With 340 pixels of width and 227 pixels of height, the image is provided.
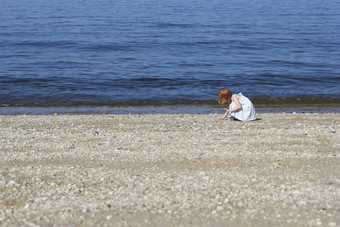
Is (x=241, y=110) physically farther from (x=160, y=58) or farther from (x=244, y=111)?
(x=160, y=58)

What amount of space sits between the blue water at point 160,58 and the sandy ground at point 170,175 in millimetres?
6547

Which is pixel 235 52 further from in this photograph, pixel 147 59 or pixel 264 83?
pixel 264 83

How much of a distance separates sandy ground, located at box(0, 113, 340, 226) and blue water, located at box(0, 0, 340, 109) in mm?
6547

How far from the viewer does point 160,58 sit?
23.8m

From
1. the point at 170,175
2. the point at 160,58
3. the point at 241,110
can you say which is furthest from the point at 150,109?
the point at 160,58

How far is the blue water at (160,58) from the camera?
16.9m

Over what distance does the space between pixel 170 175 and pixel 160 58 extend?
17.6 metres

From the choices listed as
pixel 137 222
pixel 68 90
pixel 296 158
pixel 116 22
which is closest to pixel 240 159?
pixel 296 158

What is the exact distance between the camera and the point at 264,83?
60.7 ft

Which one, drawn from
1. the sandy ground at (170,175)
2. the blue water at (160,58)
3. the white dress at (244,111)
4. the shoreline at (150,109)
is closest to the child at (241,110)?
the white dress at (244,111)

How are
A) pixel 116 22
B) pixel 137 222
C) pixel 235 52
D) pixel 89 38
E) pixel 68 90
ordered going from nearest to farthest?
pixel 137 222, pixel 68 90, pixel 235 52, pixel 89 38, pixel 116 22

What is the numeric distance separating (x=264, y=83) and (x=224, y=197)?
13312mm

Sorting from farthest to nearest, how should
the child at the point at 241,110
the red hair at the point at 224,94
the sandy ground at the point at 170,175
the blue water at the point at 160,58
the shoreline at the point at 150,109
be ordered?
the blue water at the point at 160,58 < the shoreline at the point at 150,109 < the child at the point at 241,110 < the red hair at the point at 224,94 < the sandy ground at the point at 170,175

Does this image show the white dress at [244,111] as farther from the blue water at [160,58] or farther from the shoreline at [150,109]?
the blue water at [160,58]
